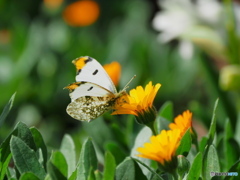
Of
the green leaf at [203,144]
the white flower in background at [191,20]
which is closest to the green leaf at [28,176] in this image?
the green leaf at [203,144]

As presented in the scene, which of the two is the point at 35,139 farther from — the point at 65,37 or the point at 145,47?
the point at 65,37

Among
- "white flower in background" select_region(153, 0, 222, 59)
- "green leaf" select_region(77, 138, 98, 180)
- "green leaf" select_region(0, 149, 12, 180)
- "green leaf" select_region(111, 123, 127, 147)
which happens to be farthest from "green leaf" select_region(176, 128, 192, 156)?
"white flower in background" select_region(153, 0, 222, 59)

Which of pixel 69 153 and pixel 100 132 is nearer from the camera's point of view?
pixel 69 153

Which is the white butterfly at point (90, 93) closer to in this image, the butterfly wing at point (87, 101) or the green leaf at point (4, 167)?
the butterfly wing at point (87, 101)

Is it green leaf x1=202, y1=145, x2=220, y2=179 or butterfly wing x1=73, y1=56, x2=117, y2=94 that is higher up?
butterfly wing x1=73, y1=56, x2=117, y2=94

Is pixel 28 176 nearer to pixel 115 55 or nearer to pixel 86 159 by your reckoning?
pixel 86 159

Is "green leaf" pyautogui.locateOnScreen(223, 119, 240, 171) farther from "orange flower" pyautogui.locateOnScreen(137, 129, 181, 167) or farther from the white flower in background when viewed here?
the white flower in background

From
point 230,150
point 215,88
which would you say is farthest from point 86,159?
point 215,88
